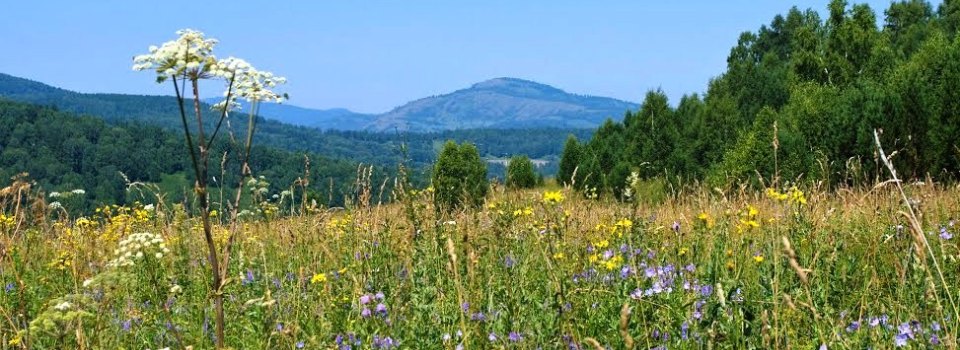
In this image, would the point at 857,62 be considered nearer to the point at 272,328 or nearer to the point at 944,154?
the point at 944,154

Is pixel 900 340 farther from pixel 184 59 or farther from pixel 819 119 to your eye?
pixel 819 119

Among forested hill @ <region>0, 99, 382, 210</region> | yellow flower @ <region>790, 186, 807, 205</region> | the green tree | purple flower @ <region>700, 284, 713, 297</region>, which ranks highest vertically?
yellow flower @ <region>790, 186, 807, 205</region>

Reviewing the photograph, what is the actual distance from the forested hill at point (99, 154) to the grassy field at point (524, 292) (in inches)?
6063

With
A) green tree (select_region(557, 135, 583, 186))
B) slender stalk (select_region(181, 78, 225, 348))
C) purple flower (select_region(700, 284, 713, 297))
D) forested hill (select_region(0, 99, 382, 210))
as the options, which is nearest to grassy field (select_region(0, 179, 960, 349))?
purple flower (select_region(700, 284, 713, 297))

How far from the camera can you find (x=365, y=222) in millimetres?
5570

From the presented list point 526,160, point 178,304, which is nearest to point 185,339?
point 178,304

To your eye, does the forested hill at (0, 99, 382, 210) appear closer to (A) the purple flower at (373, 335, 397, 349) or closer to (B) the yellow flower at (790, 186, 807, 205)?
(B) the yellow flower at (790, 186, 807, 205)

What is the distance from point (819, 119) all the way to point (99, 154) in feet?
599

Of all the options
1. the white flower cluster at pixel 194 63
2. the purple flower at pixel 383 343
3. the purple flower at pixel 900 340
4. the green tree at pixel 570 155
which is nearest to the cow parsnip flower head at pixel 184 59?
the white flower cluster at pixel 194 63

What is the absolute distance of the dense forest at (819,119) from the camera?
16.0 m

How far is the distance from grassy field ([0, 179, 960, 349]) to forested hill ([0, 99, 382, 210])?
154 meters

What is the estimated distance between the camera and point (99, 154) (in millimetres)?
175500

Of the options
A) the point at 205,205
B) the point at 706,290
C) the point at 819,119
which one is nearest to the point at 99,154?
the point at 819,119

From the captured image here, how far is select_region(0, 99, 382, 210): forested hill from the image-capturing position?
16488 cm
